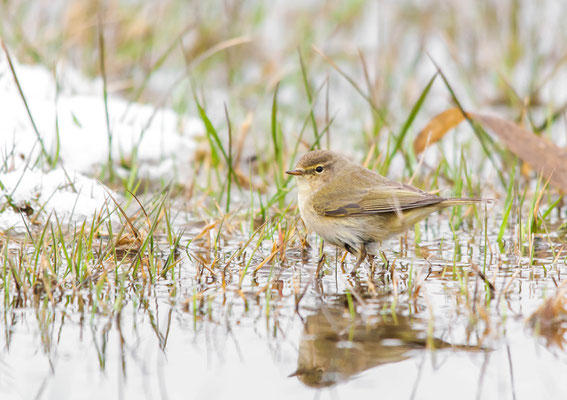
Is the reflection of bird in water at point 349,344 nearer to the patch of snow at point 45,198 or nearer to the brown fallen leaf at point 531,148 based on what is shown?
the patch of snow at point 45,198

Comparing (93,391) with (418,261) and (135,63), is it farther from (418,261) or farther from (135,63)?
(135,63)

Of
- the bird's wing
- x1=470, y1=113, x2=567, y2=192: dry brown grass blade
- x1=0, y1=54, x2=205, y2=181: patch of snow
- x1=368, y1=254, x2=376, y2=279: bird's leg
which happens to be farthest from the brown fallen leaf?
x1=0, y1=54, x2=205, y2=181: patch of snow

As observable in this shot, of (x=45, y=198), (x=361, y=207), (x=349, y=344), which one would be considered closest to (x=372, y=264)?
(x=361, y=207)

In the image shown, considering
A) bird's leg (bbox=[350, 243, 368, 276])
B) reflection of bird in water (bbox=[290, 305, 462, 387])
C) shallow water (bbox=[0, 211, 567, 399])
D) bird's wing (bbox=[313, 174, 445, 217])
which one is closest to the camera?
shallow water (bbox=[0, 211, 567, 399])

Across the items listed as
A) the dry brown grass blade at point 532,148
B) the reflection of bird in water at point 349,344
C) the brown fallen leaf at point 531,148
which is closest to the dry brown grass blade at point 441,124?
the brown fallen leaf at point 531,148

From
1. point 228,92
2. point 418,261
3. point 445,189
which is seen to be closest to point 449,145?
point 445,189

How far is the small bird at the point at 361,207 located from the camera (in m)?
5.02

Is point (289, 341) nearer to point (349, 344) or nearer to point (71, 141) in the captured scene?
point (349, 344)

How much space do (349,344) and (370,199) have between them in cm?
186

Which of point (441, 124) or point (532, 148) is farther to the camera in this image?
point (441, 124)

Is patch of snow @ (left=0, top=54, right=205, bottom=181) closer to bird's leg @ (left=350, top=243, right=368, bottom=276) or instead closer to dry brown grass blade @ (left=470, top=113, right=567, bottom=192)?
bird's leg @ (left=350, top=243, right=368, bottom=276)

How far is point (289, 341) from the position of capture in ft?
11.7

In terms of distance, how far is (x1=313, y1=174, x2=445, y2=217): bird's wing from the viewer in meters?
4.99

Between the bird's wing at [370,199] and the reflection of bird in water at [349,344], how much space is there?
4.10ft
